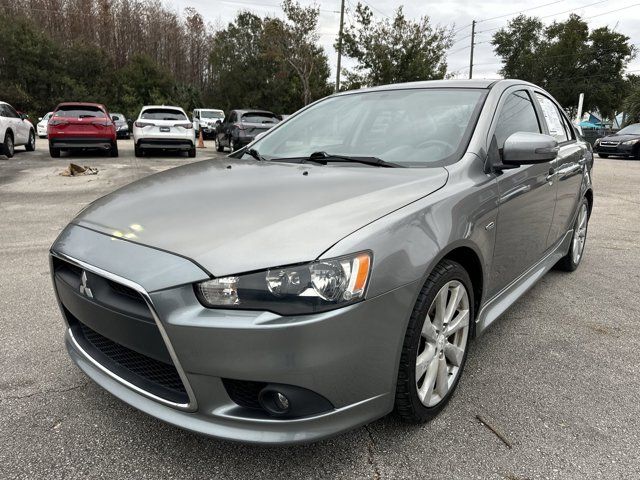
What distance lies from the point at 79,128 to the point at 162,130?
2130 mm

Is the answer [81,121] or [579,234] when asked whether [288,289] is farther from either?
[81,121]

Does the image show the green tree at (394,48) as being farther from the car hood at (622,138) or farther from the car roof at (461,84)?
the car roof at (461,84)

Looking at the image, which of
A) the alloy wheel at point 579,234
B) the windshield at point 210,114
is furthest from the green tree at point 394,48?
the alloy wheel at point 579,234

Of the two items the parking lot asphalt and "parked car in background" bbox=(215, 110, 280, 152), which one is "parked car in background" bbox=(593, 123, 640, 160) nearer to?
"parked car in background" bbox=(215, 110, 280, 152)

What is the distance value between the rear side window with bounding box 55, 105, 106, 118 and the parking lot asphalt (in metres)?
10.7

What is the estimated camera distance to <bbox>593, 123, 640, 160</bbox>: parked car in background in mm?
17562

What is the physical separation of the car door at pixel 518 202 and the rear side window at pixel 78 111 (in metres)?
12.6

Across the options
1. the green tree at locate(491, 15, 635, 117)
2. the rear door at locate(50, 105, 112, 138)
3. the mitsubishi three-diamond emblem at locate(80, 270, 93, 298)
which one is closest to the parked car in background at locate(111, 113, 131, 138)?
the rear door at locate(50, 105, 112, 138)

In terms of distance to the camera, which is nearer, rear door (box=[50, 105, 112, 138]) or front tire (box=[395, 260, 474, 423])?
front tire (box=[395, 260, 474, 423])

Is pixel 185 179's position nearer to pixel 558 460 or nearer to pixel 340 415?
pixel 340 415

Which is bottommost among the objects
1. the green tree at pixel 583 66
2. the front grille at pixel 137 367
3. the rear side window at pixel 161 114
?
the front grille at pixel 137 367

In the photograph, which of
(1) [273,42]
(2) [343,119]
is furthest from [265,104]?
(2) [343,119]

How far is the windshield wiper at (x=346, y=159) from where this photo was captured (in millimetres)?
2502

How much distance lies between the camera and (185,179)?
8.43 feet
